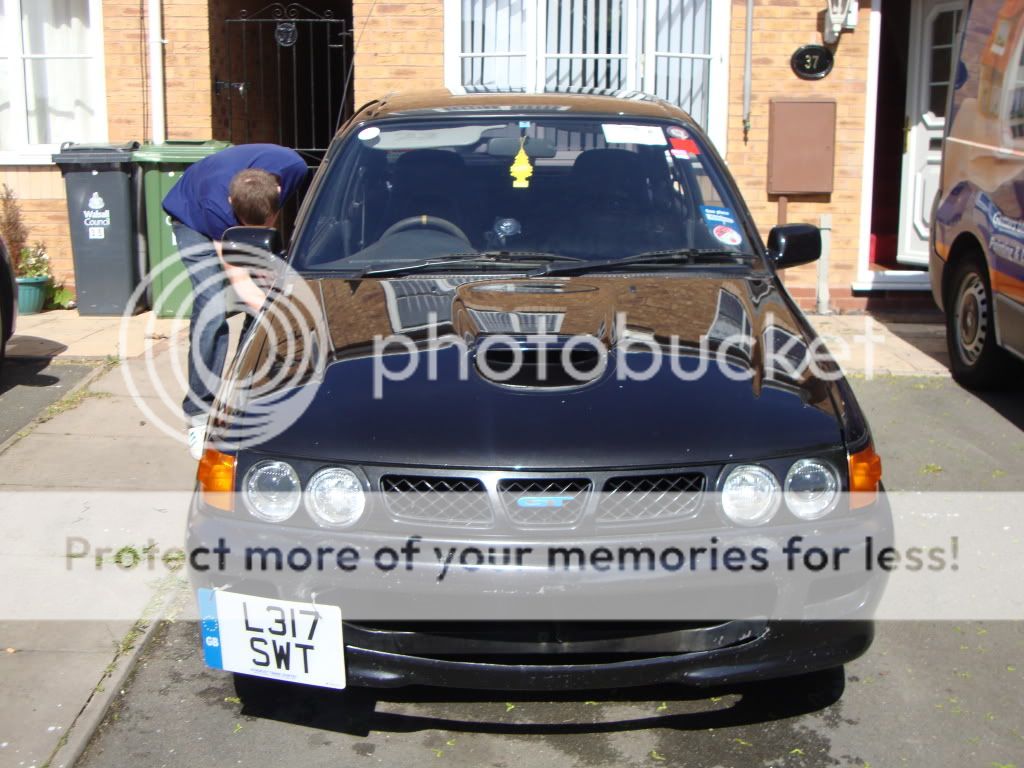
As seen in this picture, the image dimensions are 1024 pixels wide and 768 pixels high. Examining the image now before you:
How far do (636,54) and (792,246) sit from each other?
17.6 ft

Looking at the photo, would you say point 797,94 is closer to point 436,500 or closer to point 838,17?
point 838,17

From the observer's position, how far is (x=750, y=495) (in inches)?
119

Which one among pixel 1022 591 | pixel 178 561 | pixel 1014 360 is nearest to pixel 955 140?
pixel 1014 360

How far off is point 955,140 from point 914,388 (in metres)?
1.57

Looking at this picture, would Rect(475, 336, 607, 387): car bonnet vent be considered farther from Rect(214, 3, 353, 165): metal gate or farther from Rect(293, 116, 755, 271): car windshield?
Rect(214, 3, 353, 165): metal gate

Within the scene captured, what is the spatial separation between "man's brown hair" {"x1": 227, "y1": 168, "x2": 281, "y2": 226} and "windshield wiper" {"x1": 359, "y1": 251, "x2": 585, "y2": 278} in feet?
4.31

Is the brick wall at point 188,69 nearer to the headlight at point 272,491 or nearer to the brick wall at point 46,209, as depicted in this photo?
the brick wall at point 46,209

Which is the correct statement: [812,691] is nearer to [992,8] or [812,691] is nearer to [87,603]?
[87,603]

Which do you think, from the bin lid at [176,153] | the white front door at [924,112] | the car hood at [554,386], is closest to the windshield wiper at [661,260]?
the car hood at [554,386]

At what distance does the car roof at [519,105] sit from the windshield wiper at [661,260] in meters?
0.75

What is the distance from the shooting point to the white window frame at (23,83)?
949cm

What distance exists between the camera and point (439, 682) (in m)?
2.99

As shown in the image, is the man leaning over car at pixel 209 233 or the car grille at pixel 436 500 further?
the man leaning over car at pixel 209 233

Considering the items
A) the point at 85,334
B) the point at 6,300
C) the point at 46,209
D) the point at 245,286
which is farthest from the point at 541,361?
the point at 46,209
